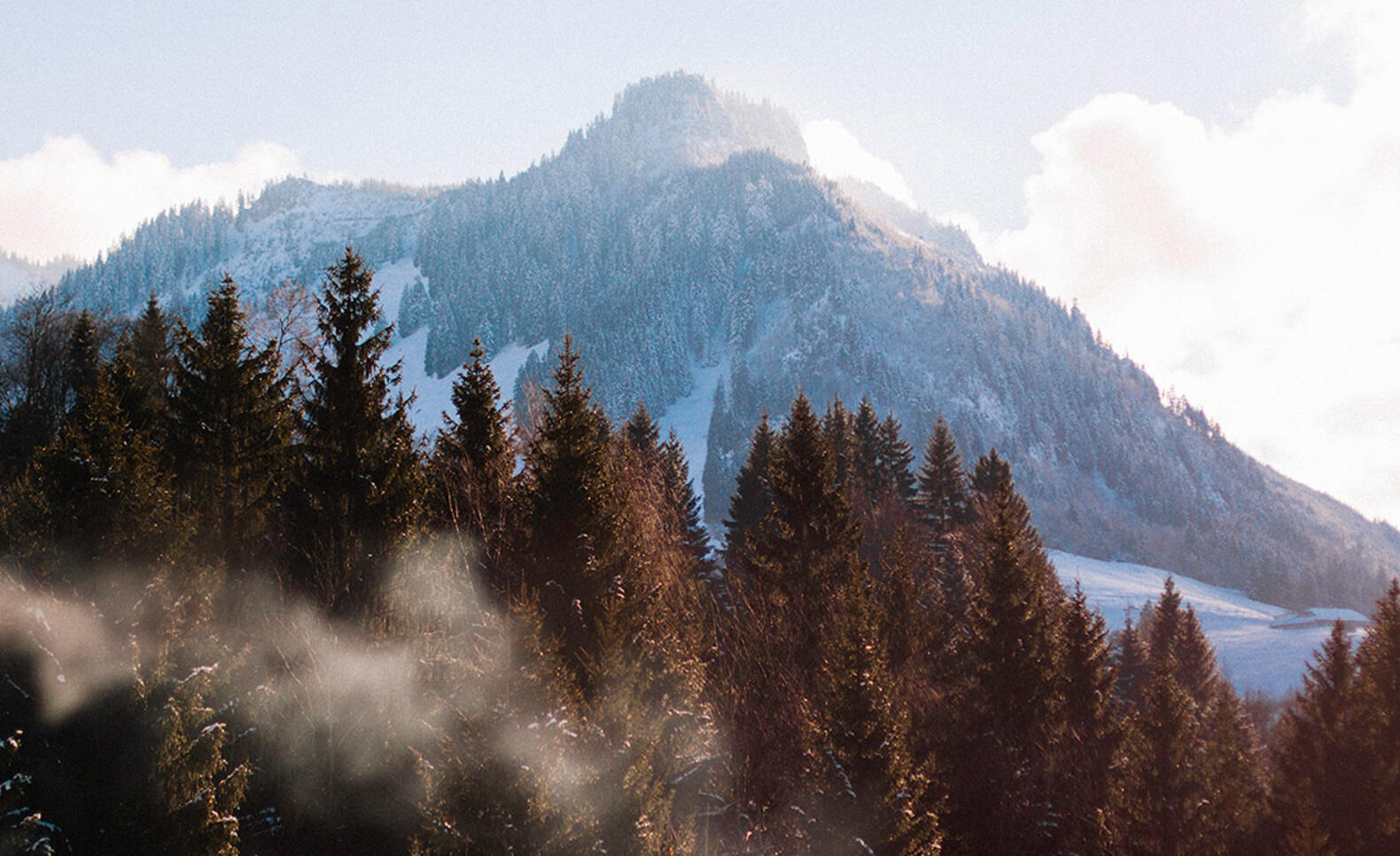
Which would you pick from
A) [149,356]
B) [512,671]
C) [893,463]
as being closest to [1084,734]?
[512,671]

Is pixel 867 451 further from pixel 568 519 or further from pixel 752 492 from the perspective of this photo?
pixel 568 519

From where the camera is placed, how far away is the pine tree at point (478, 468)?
1880 centimetres

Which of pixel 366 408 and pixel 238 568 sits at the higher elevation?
pixel 366 408

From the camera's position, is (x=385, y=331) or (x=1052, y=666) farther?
(x=1052, y=666)

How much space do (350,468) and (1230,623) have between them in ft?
425

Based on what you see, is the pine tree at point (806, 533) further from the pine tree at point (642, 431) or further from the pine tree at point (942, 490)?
the pine tree at point (942, 490)

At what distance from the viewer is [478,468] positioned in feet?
70.7

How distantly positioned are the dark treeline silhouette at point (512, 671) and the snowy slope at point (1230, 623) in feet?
212

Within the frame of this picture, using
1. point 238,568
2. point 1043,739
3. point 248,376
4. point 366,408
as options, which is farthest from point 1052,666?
point 248,376

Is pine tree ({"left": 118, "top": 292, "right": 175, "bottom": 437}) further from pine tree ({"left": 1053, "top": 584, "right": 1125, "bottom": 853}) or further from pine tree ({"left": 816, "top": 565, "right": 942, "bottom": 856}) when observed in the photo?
pine tree ({"left": 1053, "top": 584, "right": 1125, "bottom": 853})

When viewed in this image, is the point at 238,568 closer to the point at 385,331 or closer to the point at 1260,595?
the point at 385,331

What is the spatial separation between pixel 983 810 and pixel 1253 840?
6.16 meters

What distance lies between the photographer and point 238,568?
18.4m

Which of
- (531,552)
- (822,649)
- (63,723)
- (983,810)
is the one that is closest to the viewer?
(63,723)
